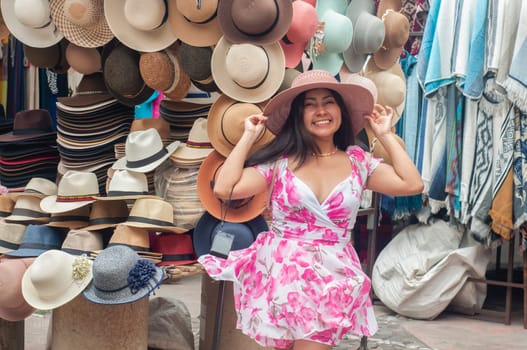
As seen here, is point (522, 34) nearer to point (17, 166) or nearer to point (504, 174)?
point (504, 174)

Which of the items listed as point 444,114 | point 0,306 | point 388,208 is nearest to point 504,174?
point 444,114

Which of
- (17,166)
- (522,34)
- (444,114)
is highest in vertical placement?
(522,34)

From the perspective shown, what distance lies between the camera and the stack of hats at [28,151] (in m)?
4.82

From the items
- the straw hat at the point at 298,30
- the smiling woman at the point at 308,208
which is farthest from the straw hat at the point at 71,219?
the straw hat at the point at 298,30

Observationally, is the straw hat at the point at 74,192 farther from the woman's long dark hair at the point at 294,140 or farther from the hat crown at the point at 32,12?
the woman's long dark hair at the point at 294,140

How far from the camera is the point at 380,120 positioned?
347cm

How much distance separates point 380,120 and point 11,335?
8.05ft

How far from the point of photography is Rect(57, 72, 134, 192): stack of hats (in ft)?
15.1

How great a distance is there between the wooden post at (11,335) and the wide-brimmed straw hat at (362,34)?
2.40 meters

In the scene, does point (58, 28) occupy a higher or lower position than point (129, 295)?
higher

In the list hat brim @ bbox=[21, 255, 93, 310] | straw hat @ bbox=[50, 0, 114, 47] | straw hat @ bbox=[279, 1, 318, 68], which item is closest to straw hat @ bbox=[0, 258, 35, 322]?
hat brim @ bbox=[21, 255, 93, 310]

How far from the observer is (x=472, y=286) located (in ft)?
20.7

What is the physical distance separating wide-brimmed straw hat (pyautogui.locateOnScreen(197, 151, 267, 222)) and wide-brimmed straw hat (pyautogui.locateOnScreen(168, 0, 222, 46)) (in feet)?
1.93

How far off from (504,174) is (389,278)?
1276 millimetres
